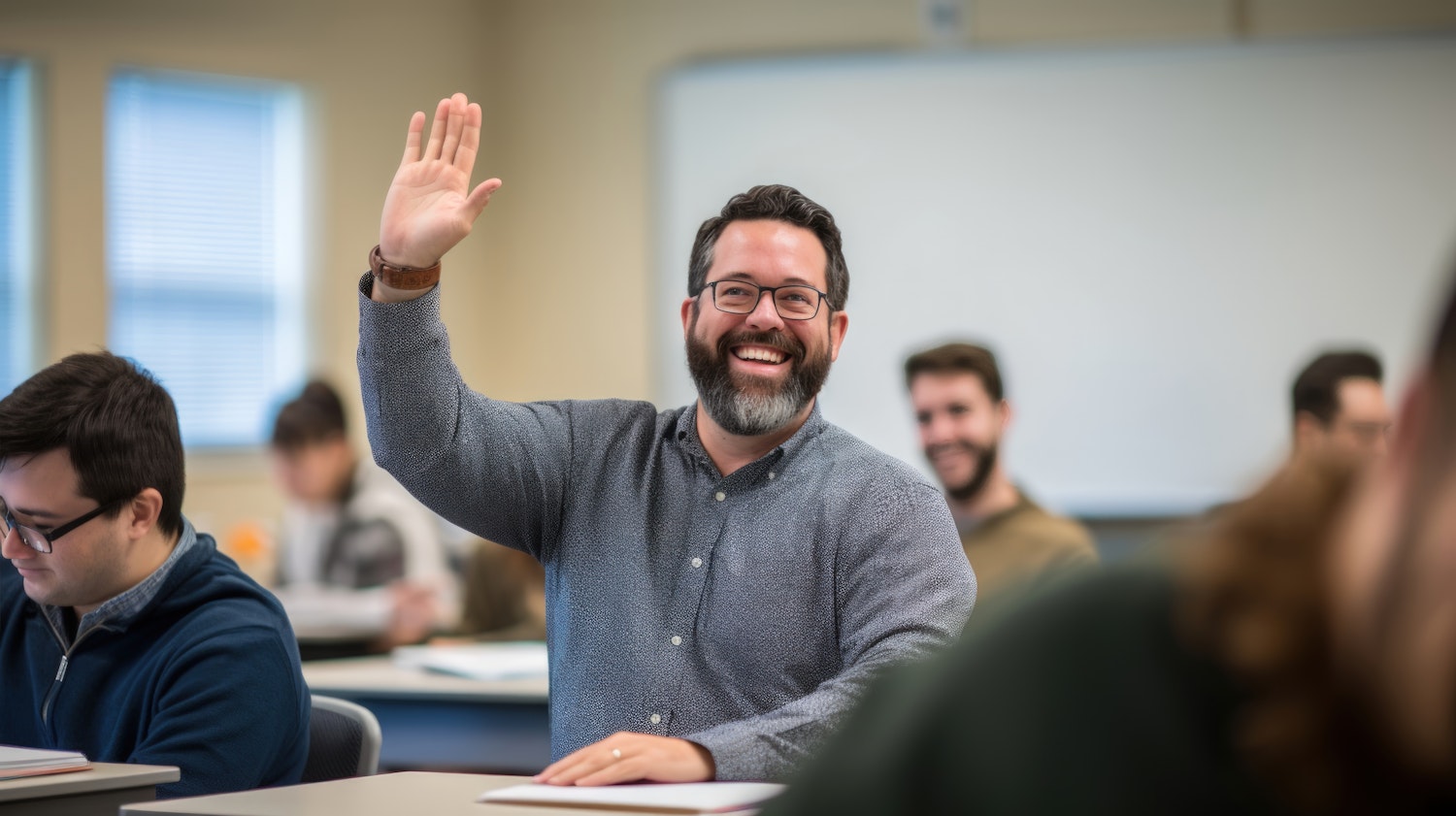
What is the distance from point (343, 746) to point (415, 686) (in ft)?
3.92

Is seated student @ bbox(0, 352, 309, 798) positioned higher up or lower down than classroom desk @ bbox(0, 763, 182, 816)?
higher up

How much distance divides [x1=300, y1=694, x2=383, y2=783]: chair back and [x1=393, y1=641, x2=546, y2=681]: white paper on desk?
1209mm

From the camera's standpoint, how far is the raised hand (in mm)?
2055

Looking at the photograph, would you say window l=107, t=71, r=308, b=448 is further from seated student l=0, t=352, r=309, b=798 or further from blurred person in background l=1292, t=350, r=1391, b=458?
blurred person in background l=1292, t=350, r=1391, b=458

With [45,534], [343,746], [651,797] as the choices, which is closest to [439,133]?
[45,534]

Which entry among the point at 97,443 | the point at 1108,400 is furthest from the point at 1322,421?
the point at 97,443

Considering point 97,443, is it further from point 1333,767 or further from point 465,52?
point 465,52

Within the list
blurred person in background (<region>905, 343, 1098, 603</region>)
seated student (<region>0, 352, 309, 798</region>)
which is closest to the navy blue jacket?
seated student (<region>0, 352, 309, 798</region>)

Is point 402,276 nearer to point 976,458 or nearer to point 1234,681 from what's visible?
point 1234,681

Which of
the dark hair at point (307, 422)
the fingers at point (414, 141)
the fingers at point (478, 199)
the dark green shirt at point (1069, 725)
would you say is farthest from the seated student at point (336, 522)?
the dark green shirt at point (1069, 725)

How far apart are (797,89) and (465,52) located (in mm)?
1687

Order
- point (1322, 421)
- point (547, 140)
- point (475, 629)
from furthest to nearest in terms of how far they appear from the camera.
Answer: point (547, 140), point (475, 629), point (1322, 421)

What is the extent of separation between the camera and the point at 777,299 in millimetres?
→ 2268

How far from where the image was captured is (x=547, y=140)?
697cm
